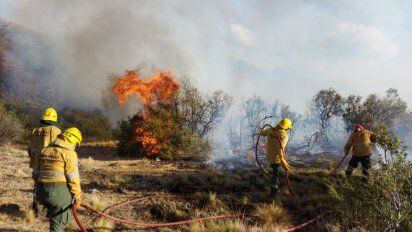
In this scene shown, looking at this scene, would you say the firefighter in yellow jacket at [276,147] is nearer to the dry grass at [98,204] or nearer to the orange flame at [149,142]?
the dry grass at [98,204]

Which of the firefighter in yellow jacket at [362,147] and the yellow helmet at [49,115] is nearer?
the yellow helmet at [49,115]

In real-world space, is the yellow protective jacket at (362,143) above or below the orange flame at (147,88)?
below

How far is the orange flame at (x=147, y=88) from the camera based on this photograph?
18328mm

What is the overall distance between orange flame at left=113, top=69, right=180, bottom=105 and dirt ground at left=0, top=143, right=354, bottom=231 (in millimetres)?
6515

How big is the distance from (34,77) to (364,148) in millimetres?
38430

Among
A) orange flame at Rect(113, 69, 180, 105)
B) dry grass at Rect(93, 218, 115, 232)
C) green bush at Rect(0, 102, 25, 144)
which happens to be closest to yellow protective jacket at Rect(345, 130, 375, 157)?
dry grass at Rect(93, 218, 115, 232)

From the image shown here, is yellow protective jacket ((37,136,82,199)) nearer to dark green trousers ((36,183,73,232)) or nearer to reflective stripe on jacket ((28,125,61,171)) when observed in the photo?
dark green trousers ((36,183,73,232))

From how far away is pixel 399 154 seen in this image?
5.53m

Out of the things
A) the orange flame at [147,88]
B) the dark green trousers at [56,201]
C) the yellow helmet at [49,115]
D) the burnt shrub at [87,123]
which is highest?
the orange flame at [147,88]

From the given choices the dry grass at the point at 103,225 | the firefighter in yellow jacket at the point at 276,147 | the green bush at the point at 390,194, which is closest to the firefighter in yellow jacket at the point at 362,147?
the firefighter in yellow jacket at the point at 276,147

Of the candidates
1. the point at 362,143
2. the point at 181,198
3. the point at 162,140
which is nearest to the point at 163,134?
the point at 162,140

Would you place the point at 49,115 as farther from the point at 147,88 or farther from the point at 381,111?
the point at 381,111

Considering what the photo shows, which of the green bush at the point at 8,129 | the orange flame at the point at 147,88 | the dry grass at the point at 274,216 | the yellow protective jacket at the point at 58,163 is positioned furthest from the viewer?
the green bush at the point at 8,129

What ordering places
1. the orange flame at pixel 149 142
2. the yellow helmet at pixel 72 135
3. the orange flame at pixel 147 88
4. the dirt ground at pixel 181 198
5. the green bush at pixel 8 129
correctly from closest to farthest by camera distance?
the yellow helmet at pixel 72 135 → the dirt ground at pixel 181 198 → the orange flame at pixel 149 142 → the orange flame at pixel 147 88 → the green bush at pixel 8 129
